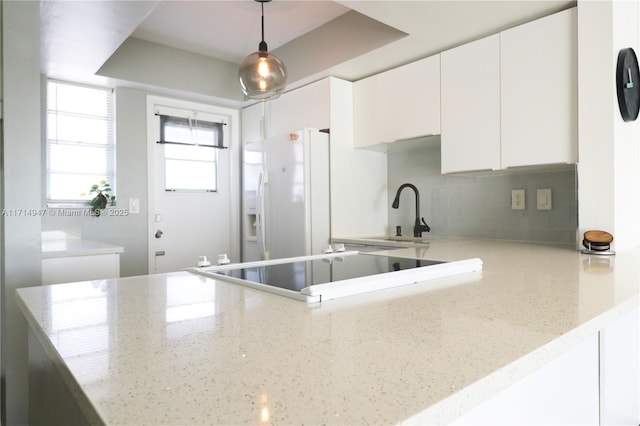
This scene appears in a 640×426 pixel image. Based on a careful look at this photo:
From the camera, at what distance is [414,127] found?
2586 millimetres

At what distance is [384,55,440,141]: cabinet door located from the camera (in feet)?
8.09

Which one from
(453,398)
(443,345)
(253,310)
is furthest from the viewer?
(253,310)

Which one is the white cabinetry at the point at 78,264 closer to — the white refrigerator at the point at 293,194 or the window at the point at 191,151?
the white refrigerator at the point at 293,194

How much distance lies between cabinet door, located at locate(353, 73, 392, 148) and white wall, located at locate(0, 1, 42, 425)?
196 centimetres

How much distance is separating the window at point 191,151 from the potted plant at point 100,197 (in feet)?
1.49

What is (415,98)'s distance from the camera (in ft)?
8.44

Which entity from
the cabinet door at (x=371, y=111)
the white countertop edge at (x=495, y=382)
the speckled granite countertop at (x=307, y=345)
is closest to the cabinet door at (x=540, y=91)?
the cabinet door at (x=371, y=111)

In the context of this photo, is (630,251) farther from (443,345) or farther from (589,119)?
(443,345)

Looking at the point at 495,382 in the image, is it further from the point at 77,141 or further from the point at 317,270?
the point at 77,141

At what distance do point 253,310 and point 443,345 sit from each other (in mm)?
377

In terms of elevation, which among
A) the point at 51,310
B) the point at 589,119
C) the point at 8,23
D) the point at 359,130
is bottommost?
the point at 51,310

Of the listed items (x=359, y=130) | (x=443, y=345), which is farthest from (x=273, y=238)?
(x=443, y=345)

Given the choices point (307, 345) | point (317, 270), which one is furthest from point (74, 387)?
point (317, 270)

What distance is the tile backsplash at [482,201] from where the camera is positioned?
2238mm
